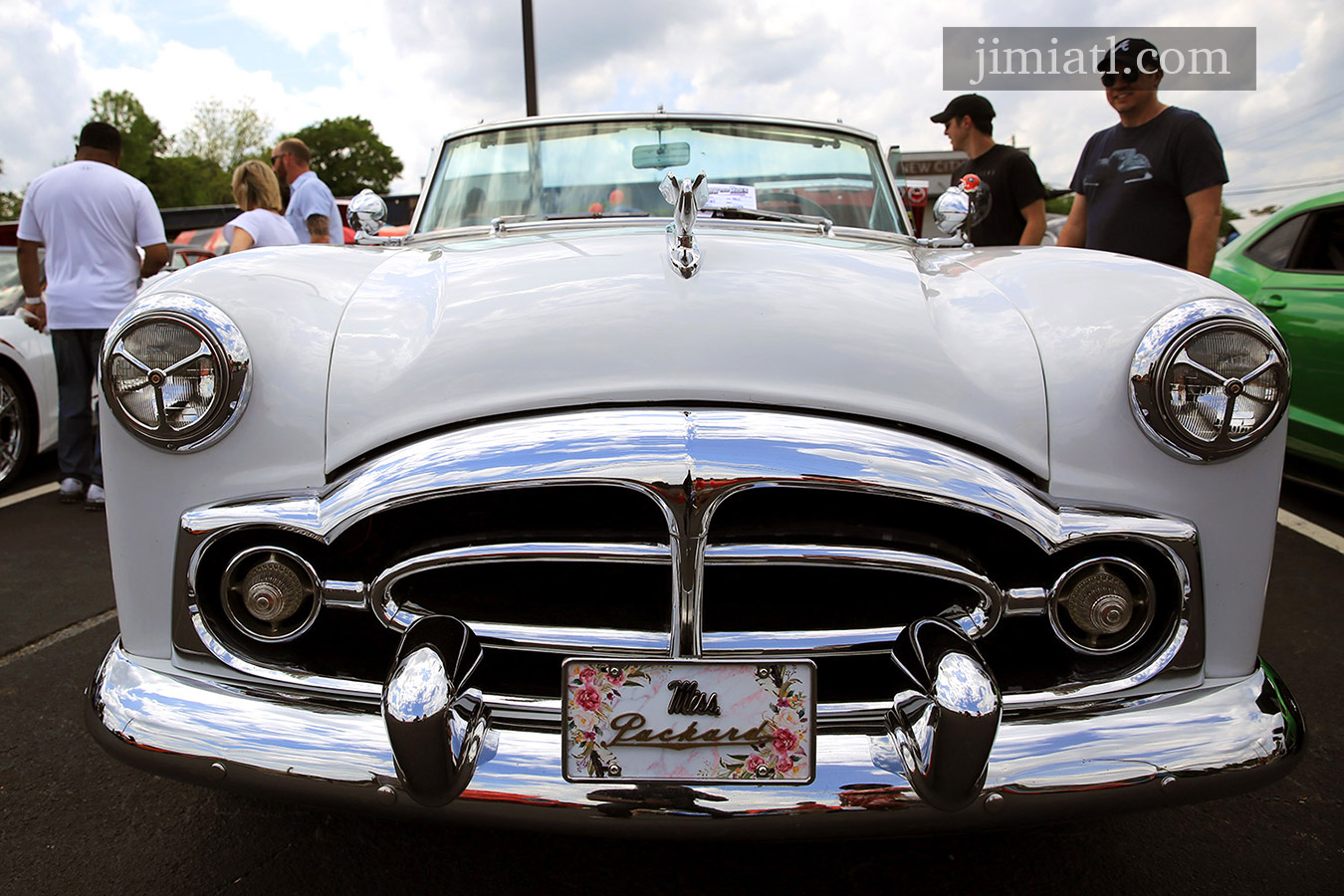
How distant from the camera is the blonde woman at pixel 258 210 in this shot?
4.75 metres

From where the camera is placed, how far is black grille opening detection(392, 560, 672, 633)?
4.99 ft

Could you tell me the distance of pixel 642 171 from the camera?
2.88 metres

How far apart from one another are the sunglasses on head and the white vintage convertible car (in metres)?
2.24

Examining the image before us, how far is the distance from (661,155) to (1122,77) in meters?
1.82

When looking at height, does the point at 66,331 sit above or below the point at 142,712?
above

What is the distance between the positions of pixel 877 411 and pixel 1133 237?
105 inches

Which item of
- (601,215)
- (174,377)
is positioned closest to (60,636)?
(174,377)

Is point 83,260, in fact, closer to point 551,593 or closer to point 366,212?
point 366,212

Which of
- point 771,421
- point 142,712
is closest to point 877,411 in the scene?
point 771,421

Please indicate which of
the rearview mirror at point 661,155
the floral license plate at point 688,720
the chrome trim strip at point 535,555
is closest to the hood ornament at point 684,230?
the chrome trim strip at point 535,555

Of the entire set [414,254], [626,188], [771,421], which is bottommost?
[771,421]

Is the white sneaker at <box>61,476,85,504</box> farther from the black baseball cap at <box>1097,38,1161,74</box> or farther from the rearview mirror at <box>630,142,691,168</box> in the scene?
the black baseball cap at <box>1097,38,1161,74</box>

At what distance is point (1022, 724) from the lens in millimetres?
1395

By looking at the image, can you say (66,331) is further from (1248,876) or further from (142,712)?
(1248,876)
